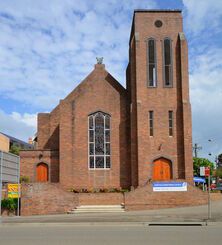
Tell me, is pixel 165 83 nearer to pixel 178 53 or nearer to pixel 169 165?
pixel 178 53

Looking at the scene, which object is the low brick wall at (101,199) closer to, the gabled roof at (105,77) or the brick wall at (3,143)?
the gabled roof at (105,77)

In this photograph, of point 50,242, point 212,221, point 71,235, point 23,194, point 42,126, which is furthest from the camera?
point 42,126

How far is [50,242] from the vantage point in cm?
1216

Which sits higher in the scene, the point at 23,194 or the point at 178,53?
the point at 178,53

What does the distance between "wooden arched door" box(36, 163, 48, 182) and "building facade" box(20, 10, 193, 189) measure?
9 cm

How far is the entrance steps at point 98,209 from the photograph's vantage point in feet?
82.9

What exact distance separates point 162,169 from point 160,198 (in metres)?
5.14

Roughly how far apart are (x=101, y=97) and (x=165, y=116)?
5.84 meters

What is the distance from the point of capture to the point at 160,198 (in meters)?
26.6

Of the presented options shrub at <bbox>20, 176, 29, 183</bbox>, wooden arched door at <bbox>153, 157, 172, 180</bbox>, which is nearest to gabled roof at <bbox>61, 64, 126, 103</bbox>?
wooden arched door at <bbox>153, 157, 172, 180</bbox>

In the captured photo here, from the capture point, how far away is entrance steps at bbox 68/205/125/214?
25.3 m

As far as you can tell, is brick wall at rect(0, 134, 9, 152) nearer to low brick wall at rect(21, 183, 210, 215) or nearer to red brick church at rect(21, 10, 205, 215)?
red brick church at rect(21, 10, 205, 215)

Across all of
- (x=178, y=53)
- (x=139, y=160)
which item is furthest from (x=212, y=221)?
(x=178, y=53)

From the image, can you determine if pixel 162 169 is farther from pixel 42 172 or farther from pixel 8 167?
pixel 8 167
